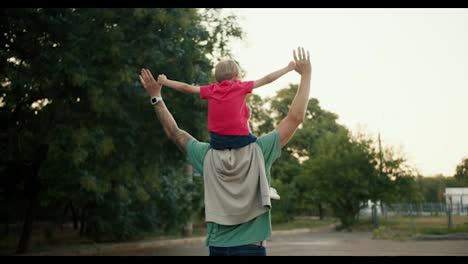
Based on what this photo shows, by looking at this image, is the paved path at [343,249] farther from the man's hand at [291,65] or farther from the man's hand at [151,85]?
the man's hand at [291,65]

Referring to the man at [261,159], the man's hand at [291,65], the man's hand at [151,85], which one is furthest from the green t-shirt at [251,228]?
the man's hand at [151,85]

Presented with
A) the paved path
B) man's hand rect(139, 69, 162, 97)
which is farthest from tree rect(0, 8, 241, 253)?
man's hand rect(139, 69, 162, 97)

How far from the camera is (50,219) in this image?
42.0m

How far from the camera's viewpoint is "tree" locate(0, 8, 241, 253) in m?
16.5

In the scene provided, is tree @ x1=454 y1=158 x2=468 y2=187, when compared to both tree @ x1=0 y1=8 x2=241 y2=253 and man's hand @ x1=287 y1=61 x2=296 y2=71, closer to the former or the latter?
tree @ x1=0 y1=8 x2=241 y2=253

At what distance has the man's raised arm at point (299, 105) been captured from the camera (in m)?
2.48

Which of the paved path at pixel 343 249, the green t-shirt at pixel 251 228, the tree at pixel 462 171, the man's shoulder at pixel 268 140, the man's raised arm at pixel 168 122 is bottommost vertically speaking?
the paved path at pixel 343 249

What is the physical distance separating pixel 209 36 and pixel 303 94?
1715cm

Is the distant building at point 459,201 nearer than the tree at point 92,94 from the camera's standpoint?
No

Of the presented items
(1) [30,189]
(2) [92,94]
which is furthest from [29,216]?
(2) [92,94]

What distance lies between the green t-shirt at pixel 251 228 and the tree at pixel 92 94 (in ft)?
44.9

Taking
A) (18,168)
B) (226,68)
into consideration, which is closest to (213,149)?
(226,68)

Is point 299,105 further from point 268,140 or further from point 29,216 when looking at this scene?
point 29,216
